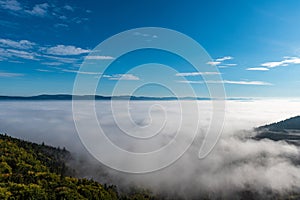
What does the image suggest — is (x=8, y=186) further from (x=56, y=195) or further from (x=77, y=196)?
(x=77, y=196)

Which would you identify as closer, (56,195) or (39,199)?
(39,199)

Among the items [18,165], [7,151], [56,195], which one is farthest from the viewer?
[7,151]

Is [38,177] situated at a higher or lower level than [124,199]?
higher

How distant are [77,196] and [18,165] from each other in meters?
Result: 60.1

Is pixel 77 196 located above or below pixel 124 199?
above

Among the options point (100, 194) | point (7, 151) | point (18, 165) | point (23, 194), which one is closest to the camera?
point (23, 194)

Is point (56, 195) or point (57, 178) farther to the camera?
point (57, 178)

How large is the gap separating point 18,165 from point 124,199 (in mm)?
69852

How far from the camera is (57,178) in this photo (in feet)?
499

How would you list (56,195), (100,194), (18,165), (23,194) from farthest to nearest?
(18,165), (100,194), (56,195), (23,194)

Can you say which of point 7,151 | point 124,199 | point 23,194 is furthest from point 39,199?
point 7,151

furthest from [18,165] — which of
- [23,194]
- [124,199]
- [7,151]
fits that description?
[124,199]

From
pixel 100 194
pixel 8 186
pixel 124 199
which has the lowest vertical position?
pixel 124 199

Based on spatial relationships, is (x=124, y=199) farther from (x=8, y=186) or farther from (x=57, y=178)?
(x=8, y=186)
